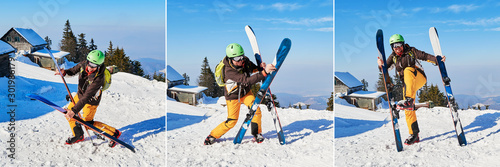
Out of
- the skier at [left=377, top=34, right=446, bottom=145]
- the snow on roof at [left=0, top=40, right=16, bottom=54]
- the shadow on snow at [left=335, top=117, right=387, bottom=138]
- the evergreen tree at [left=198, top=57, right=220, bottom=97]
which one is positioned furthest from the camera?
the evergreen tree at [left=198, top=57, right=220, bottom=97]

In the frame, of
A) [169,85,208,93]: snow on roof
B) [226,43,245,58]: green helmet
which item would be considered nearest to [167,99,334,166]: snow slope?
[226,43,245,58]: green helmet

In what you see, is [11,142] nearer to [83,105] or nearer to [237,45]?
[83,105]

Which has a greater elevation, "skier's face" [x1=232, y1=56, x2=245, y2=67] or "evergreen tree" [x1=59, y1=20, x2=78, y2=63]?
"evergreen tree" [x1=59, y1=20, x2=78, y2=63]

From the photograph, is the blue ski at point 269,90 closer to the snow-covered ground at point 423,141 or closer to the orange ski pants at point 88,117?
the snow-covered ground at point 423,141

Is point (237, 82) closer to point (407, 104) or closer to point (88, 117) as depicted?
point (88, 117)

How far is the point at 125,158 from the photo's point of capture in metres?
5.20

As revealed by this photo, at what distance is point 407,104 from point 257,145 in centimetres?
242

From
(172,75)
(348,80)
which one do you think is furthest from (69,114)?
(348,80)

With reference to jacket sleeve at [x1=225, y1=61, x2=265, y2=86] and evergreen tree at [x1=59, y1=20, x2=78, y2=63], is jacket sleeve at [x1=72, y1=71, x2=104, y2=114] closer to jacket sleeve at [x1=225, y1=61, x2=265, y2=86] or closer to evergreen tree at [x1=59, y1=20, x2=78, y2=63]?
jacket sleeve at [x1=225, y1=61, x2=265, y2=86]

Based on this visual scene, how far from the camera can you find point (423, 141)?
5.87m

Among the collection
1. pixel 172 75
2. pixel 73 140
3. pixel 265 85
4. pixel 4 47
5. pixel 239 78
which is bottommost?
pixel 73 140

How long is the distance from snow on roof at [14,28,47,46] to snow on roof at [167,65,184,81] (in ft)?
20.1

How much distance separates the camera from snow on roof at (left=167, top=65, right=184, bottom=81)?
32.1 feet

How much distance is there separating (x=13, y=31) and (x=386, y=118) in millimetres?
13432
